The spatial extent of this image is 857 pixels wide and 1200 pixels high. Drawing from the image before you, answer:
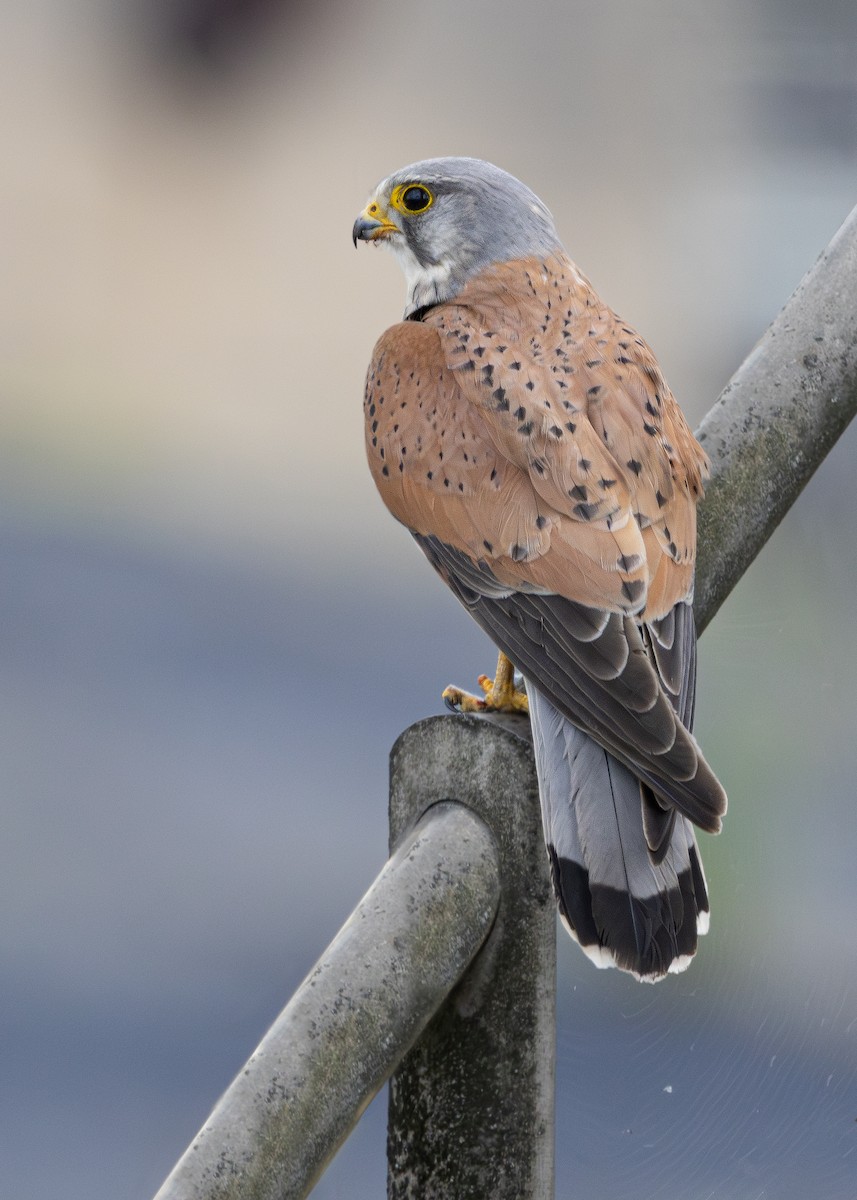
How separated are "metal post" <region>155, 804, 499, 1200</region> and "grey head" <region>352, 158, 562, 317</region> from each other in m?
0.90

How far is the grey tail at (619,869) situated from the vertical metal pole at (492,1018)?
4 centimetres

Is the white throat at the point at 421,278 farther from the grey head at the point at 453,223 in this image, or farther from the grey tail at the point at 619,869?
the grey tail at the point at 619,869

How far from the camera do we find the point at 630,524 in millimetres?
1358

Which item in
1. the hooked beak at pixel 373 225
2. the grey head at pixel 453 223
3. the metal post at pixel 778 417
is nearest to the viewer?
the metal post at pixel 778 417

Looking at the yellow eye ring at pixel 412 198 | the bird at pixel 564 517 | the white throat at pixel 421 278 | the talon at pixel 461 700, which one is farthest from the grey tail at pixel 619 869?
the yellow eye ring at pixel 412 198

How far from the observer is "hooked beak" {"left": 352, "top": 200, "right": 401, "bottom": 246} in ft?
6.26

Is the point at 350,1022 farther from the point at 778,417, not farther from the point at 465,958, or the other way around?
the point at 778,417

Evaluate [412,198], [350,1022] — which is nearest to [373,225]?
[412,198]

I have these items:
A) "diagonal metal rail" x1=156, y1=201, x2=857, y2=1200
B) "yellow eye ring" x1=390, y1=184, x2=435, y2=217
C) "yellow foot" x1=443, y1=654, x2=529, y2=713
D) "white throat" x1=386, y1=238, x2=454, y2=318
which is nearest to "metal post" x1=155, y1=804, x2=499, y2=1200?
"diagonal metal rail" x1=156, y1=201, x2=857, y2=1200

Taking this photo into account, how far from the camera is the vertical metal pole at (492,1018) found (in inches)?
45.3

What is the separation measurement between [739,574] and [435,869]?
Result: 558mm

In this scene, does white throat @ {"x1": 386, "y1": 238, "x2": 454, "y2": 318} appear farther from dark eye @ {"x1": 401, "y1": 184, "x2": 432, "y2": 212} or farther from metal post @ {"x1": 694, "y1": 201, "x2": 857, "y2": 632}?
metal post @ {"x1": 694, "y1": 201, "x2": 857, "y2": 632}

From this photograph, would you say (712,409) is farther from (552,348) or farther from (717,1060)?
(717,1060)

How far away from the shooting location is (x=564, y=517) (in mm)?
1384
